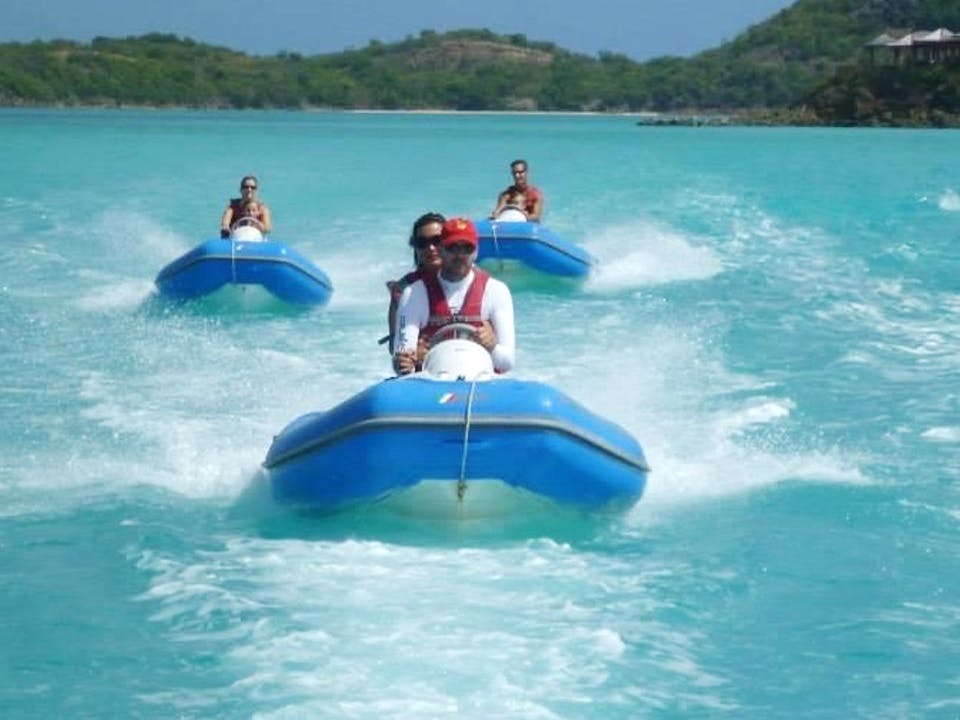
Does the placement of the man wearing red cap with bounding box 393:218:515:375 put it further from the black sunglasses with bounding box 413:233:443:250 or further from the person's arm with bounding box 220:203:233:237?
the person's arm with bounding box 220:203:233:237

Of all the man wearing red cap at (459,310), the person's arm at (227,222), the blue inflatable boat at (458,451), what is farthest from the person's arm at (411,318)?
the person's arm at (227,222)

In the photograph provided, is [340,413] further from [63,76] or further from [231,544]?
[63,76]

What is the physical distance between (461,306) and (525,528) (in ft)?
2.85

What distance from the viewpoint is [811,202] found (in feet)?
81.1

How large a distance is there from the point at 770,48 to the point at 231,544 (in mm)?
125664

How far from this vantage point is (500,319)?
641 cm

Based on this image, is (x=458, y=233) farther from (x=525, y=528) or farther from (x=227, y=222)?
(x=227, y=222)

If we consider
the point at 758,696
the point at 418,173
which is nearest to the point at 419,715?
the point at 758,696

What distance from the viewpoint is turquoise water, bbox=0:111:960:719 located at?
15.6 ft

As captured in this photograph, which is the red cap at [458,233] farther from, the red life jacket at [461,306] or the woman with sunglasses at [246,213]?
the woman with sunglasses at [246,213]

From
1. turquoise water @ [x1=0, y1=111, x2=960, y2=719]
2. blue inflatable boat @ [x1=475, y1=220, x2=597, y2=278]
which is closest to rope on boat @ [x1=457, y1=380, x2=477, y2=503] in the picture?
turquoise water @ [x1=0, y1=111, x2=960, y2=719]

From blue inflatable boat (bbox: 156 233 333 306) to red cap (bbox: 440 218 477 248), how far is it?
602 cm

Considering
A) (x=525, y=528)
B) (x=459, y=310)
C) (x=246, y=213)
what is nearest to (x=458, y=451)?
(x=525, y=528)

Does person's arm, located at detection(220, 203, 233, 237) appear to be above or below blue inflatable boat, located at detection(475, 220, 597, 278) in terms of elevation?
above
